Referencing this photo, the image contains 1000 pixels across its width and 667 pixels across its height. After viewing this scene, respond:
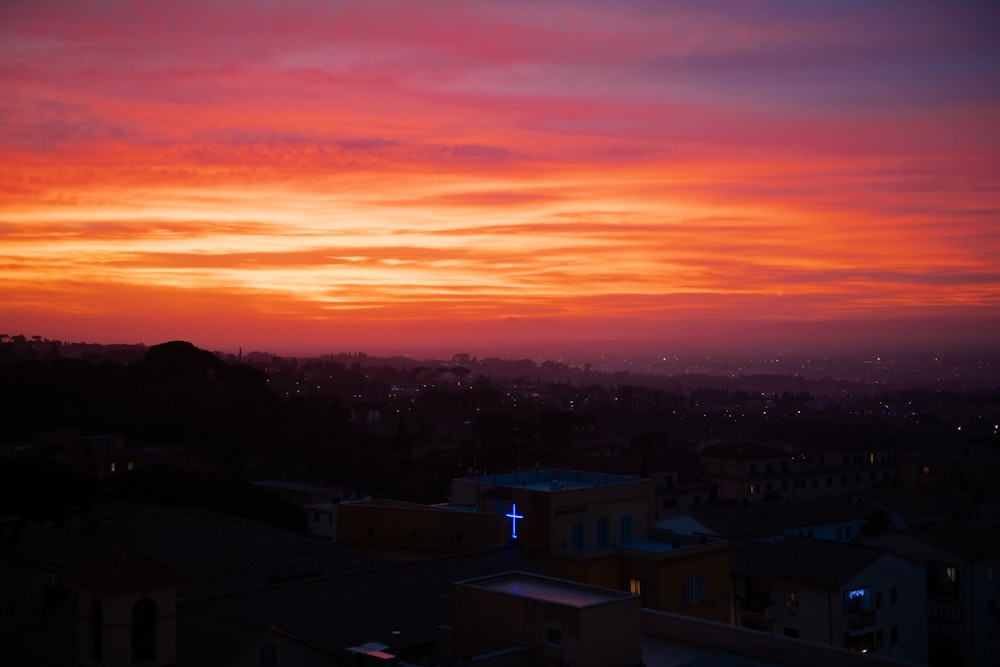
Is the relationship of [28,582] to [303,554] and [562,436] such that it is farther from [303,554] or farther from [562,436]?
[562,436]

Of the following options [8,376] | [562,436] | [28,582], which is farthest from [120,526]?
[562,436]

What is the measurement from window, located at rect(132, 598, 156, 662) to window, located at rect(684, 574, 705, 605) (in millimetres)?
11925

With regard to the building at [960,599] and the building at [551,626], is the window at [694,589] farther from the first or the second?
the building at [960,599]

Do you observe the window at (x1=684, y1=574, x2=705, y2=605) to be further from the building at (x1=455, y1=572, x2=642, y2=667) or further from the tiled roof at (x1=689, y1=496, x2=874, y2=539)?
the tiled roof at (x1=689, y1=496, x2=874, y2=539)

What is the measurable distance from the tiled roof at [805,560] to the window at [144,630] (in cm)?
1867

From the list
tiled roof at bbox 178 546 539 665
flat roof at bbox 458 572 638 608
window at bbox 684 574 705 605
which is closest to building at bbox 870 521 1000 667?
window at bbox 684 574 705 605

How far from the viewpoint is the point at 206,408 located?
186 feet

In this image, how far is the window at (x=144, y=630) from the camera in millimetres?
→ 11703

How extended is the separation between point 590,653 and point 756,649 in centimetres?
222

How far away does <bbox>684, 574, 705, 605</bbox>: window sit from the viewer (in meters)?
21.3

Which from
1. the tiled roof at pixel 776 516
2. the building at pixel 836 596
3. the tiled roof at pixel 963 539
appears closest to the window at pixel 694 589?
the building at pixel 836 596

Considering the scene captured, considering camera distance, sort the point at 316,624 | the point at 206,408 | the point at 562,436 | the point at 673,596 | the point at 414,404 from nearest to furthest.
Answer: the point at 316,624 < the point at 673,596 < the point at 206,408 < the point at 562,436 < the point at 414,404

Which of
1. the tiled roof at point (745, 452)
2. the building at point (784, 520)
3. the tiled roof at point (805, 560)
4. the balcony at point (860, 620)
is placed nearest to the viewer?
the balcony at point (860, 620)

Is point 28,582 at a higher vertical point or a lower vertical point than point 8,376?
lower
